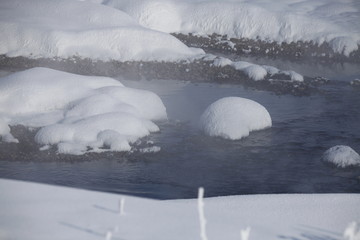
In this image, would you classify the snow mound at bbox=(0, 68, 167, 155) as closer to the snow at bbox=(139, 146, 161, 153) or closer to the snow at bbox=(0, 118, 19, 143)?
the snow at bbox=(0, 118, 19, 143)

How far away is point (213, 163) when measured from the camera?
13359mm

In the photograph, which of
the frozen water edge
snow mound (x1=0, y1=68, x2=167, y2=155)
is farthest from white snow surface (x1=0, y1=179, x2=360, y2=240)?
the frozen water edge

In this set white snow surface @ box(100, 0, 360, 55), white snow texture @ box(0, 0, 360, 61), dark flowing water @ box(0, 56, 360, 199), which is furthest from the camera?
white snow surface @ box(100, 0, 360, 55)

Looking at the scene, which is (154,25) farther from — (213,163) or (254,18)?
(213,163)

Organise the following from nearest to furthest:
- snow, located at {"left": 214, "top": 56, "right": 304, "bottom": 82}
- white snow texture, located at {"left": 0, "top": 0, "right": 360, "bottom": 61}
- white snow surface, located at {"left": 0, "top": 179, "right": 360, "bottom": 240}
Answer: white snow surface, located at {"left": 0, "top": 179, "right": 360, "bottom": 240}, snow, located at {"left": 214, "top": 56, "right": 304, "bottom": 82}, white snow texture, located at {"left": 0, "top": 0, "right": 360, "bottom": 61}

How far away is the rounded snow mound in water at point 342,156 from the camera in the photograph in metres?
13.2

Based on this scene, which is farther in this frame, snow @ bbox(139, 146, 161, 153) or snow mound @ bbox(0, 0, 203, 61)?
snow mound @ bbox(0, 0, 203, 61)

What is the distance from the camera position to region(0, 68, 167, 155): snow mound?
46.9 ft

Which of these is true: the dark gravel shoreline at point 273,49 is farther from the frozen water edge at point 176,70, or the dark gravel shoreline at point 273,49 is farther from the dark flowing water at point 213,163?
the dark flowing water at point 213,163

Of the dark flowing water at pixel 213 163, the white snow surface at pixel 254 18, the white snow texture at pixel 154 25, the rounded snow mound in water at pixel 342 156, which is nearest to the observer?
the dark flowing water at pixel 213 163

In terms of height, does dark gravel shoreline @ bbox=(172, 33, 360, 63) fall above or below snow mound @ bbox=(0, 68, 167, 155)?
above

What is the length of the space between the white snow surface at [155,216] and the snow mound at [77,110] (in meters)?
6.36

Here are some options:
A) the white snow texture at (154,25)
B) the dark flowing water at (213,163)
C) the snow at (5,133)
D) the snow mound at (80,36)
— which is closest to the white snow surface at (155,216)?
the dark flowing water at (213,163)

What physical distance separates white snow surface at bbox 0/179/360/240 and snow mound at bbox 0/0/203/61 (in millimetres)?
17727
